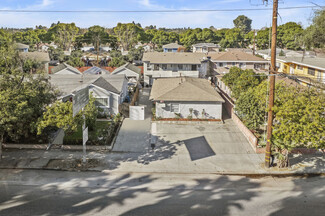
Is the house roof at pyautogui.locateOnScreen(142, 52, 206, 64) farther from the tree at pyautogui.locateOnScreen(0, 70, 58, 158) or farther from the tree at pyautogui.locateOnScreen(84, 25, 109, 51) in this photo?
the tree at pyautogui.locateOnScreen(84, 25, 109, 51)

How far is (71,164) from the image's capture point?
760 inches

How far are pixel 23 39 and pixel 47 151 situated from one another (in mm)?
98327

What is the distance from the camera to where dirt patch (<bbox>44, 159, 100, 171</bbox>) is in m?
18.8

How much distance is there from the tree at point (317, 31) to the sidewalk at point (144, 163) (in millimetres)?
19807

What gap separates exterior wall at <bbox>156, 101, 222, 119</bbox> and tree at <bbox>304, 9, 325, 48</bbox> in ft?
53.6

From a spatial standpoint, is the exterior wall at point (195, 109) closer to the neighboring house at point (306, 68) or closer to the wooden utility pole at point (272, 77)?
the neighboring house at point (306, 68)

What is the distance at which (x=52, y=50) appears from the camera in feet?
231

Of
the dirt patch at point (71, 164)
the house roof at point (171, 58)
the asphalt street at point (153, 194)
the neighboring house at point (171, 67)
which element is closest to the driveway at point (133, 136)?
the dirt patch at point (71, 164)

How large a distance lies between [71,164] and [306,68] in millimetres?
36290

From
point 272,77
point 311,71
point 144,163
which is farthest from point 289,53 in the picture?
point 144,163

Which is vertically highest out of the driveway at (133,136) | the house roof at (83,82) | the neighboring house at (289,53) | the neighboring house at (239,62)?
the neighboring house at (289,53)

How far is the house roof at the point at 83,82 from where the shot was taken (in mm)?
29625

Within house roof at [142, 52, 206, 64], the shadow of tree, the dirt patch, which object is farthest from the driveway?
house roof at [142, 52, 206, 64]

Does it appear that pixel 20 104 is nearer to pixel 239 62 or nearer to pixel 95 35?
pixel 239 62
